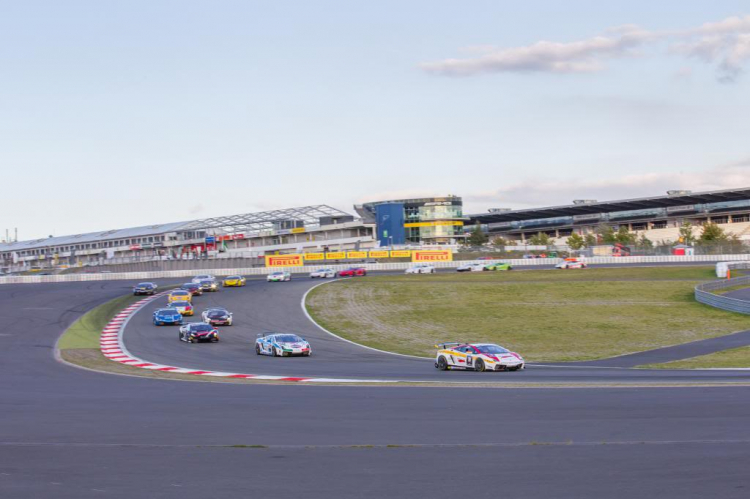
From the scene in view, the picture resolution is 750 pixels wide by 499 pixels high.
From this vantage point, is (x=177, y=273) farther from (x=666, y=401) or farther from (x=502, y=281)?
(x=666, y=401)

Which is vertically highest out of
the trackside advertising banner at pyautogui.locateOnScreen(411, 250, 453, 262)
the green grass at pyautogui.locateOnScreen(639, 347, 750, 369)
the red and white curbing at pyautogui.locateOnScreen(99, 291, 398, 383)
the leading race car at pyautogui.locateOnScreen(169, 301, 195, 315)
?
the trackside advertising banner at pyautogui.locateOnScreen(411, 250, 453, 262)

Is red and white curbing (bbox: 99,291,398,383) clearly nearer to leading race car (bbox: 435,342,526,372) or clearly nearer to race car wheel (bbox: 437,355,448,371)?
leading race car (bbox: 435,342,526,372)

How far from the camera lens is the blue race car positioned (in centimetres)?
4544

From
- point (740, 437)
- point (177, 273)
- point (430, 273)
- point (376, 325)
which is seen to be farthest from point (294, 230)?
point (740, 437)

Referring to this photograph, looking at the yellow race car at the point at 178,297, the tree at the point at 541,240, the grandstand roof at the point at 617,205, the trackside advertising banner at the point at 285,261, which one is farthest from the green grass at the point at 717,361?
the tree at the point at 541,240

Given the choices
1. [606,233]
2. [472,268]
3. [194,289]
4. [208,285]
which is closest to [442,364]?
[194,289]

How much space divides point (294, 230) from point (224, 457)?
5599 inches

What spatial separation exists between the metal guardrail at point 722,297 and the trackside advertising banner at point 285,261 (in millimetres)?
51762

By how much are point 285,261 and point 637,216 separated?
7964 centimetres

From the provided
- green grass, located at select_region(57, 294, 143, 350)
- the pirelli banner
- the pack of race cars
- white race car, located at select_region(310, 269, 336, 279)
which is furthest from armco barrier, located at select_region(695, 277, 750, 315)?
the pirelli banner

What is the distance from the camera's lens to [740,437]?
37.9 ft

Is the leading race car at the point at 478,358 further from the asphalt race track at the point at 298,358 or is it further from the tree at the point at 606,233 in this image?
the tree at the point at 606,233

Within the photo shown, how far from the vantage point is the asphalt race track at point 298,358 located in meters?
22.9

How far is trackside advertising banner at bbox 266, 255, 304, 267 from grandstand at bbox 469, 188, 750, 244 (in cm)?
7347
